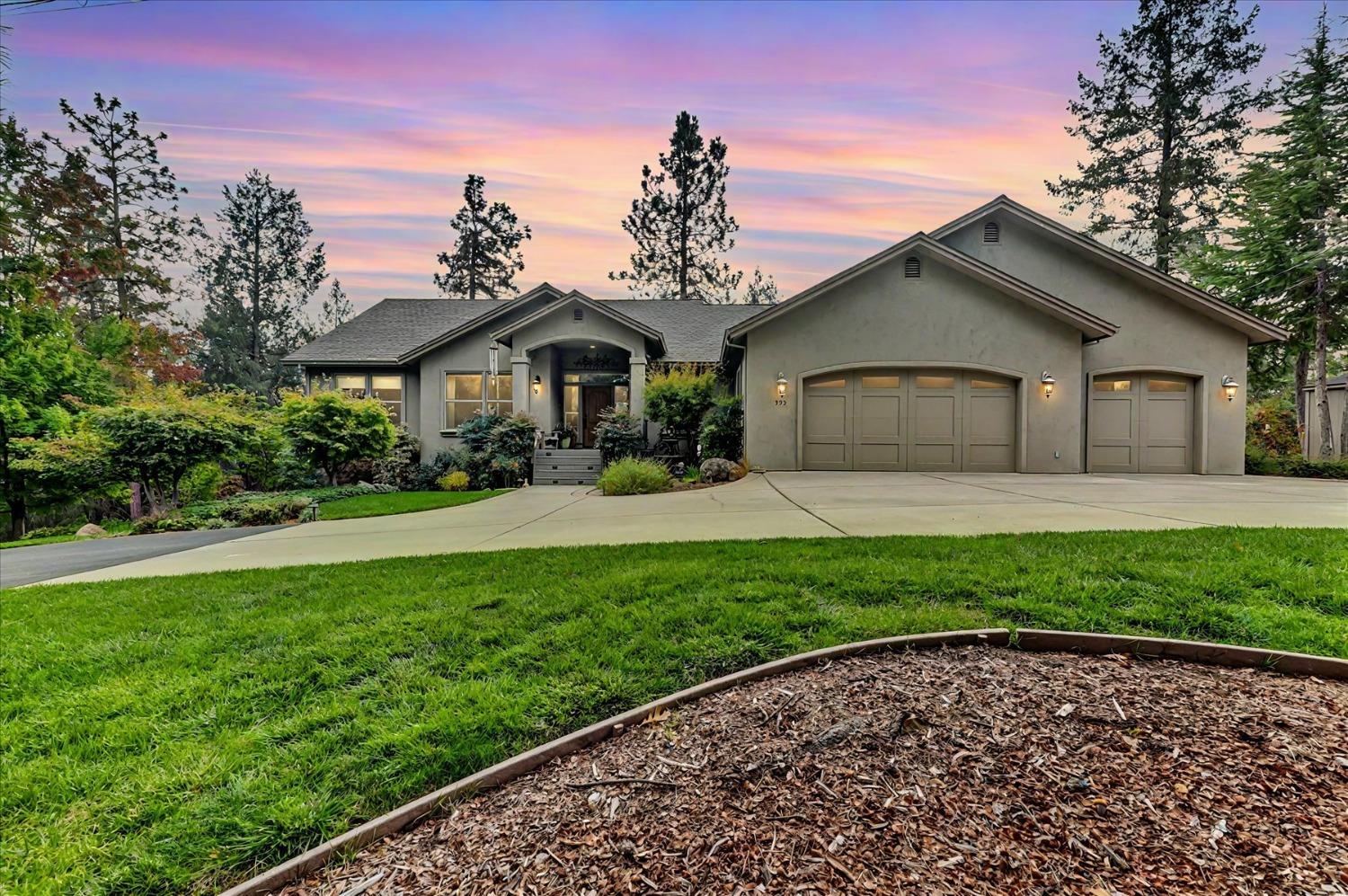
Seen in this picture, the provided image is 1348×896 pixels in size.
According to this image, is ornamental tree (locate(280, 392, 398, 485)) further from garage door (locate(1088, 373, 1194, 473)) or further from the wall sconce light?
garage door (locate(1088, 373, 1194, 473))

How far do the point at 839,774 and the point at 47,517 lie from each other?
20.1 metres

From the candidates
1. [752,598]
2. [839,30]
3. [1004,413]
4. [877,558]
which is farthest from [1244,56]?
[752,598]

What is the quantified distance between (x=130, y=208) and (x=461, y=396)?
49.4 ft

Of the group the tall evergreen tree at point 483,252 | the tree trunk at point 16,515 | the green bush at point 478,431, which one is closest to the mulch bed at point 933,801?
the green bush at point 478,431

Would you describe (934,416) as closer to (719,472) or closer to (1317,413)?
(719,472)

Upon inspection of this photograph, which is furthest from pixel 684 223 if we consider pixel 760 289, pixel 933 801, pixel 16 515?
pixel 933 801

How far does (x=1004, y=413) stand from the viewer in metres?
12.2

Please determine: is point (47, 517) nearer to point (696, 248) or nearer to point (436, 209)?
point (436, 209)

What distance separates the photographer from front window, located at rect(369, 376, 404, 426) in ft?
51.2

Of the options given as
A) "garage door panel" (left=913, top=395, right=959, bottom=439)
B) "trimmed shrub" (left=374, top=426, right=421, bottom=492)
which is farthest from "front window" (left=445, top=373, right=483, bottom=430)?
"garage door panel" (left=913, top=395, right=959, bottom=439)

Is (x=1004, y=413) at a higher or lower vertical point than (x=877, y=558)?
higher

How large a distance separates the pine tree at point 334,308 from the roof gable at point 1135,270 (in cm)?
3272

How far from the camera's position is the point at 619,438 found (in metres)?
13.6

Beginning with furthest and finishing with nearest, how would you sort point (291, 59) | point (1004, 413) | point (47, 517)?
point (47, 517), point (1004, 413), point (291, 59)
